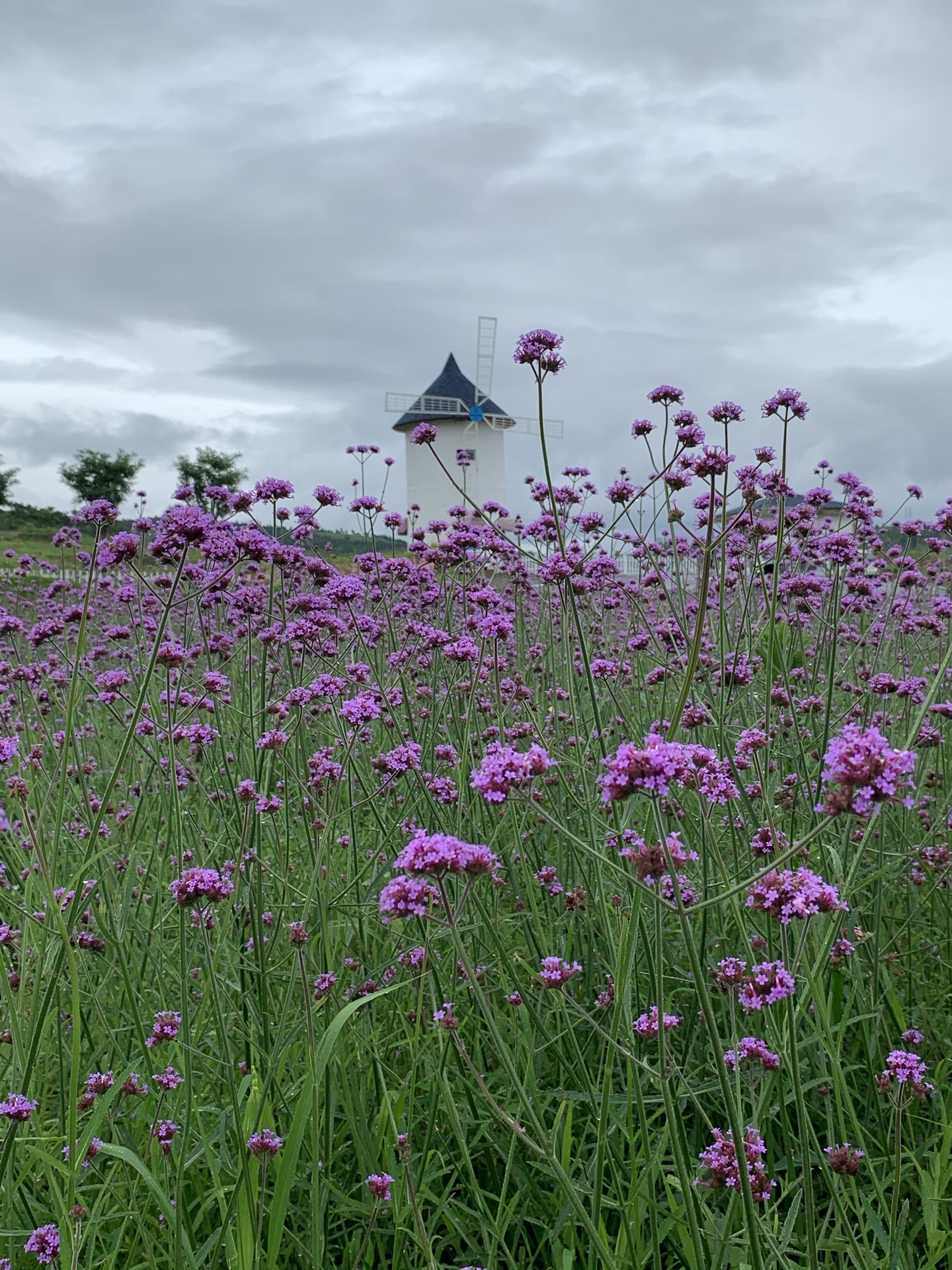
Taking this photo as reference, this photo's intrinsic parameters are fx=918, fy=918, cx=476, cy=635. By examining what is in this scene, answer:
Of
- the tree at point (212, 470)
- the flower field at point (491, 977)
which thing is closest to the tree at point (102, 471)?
the tree at point (212, 470)

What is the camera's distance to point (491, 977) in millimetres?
3150

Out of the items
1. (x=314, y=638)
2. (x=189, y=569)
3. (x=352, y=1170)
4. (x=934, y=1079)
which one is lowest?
(x=352, y=1170)

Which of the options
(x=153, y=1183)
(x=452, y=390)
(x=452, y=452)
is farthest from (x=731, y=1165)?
(x=452, y=390)

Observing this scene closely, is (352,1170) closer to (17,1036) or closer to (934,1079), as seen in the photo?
(17,1036)

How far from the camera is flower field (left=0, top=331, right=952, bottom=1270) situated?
1.70 metres

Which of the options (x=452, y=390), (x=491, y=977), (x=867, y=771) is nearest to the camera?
(x=867, y=771)

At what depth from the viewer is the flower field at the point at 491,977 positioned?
5.57ft

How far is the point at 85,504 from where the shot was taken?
3090 millimetres

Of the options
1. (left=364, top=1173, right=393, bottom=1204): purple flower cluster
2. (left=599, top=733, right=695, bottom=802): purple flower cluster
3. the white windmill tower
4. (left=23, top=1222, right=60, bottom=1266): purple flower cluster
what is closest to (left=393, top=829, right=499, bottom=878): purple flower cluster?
(left=599, top=733, right=695, bottom=802): purple flower cluster

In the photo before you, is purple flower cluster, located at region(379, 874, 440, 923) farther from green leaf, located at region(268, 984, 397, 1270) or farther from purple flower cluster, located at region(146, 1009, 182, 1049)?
purple flower cluster, located at region(146, 1009, 182, 1049)

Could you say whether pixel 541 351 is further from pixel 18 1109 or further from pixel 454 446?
pixel 454 446

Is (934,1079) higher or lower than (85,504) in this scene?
lower

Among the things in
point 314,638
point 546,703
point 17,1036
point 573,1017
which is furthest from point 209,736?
point 546,703

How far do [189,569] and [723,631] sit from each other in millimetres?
2184
